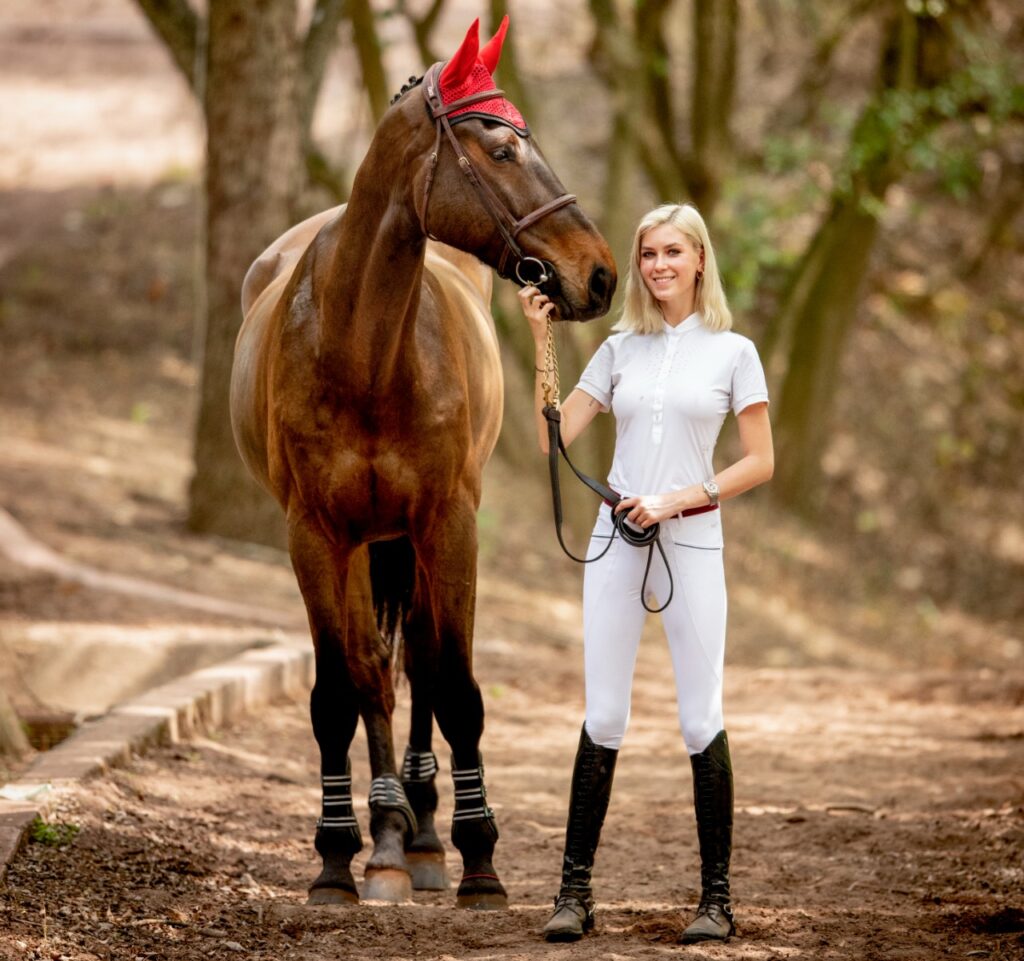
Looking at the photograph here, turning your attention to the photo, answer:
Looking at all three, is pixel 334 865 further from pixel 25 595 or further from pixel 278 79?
pixel 278 79

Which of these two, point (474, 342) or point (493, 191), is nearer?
point (493, 191)

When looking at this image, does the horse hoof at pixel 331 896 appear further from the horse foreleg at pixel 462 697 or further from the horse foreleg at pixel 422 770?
the horse foreleg at pixel 422 770

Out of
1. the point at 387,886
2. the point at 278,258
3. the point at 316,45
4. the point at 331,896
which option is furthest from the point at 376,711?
the point at 316,45

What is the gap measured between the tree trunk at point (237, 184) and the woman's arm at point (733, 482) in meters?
6.40

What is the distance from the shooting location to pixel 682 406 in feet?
13.0

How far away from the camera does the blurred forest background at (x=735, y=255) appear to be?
10.2 metres

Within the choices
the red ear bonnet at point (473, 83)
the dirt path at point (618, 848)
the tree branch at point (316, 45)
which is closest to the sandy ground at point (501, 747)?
the dirt path at point (618, 848)

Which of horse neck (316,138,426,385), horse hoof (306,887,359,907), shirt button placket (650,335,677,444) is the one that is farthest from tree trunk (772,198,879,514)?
horse hoof (306,887,359,907)

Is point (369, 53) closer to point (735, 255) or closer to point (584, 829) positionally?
point (735, 255)

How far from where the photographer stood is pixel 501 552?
498 inches

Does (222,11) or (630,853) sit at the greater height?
(222,11)

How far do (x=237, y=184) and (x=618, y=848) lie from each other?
620 centimetres

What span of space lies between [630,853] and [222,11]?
22.4 feet

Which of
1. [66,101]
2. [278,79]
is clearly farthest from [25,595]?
[66,101]
